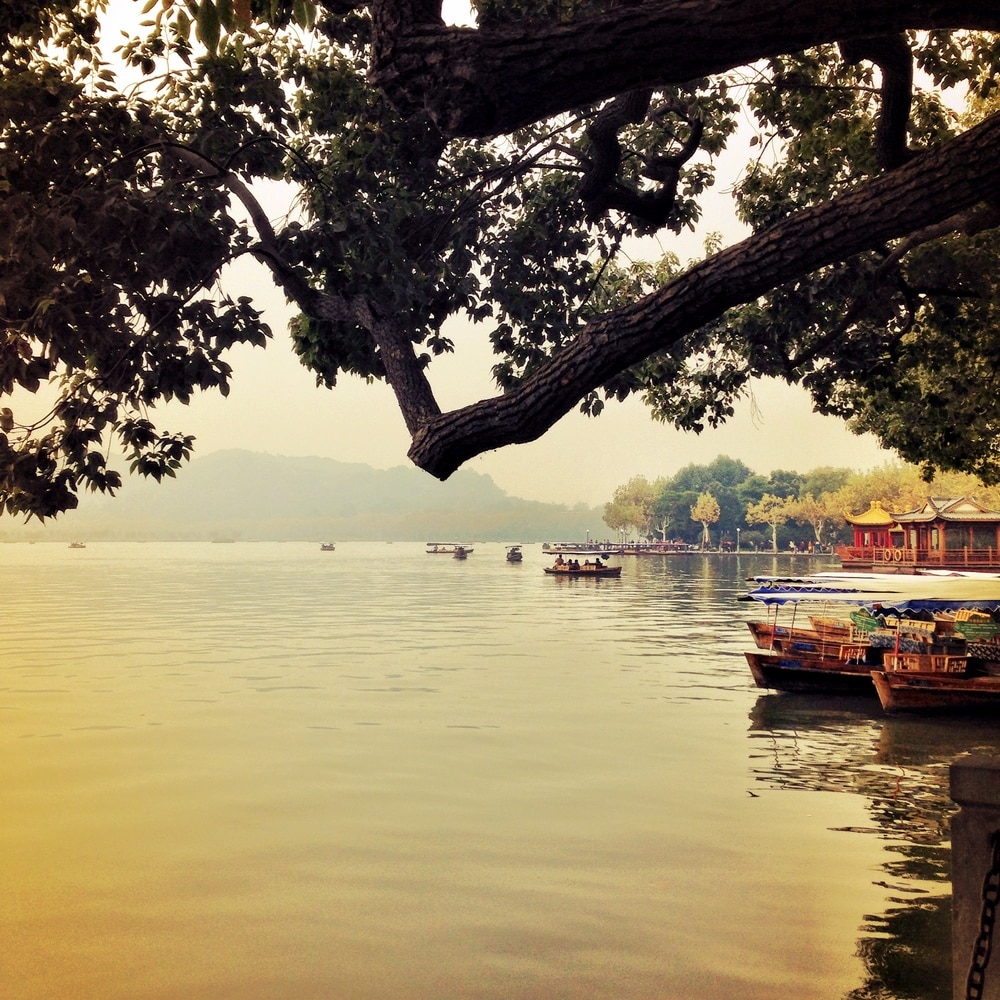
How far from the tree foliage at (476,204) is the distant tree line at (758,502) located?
107 meters

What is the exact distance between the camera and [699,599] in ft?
215

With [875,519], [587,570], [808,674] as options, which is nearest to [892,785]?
[808,674]

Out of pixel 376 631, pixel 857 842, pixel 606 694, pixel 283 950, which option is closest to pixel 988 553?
pixel 376 631

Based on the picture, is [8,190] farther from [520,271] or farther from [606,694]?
[606,694]

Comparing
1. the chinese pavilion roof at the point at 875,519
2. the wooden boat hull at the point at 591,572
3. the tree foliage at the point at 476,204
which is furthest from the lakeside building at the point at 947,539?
the tree foliage at the point at 476,204

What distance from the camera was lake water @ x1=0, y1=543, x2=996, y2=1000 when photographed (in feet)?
30.0

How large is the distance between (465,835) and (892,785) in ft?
23.4

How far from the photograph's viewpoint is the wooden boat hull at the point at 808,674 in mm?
25969

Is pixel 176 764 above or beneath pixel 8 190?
beneath

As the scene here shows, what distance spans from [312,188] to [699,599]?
58.4 m

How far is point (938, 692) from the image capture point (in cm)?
2230

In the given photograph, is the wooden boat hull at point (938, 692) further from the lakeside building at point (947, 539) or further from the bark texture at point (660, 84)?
the lakeside building at point (947, 539)

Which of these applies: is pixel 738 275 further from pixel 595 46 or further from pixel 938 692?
pixel 938 692

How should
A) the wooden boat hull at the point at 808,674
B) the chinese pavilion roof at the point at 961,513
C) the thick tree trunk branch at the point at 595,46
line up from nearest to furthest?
the thick tree trunk branch at the point at 595,46 < the wooden boat hull at the point at 808,674 < the chinese pavilion roof at the point at 961,513
